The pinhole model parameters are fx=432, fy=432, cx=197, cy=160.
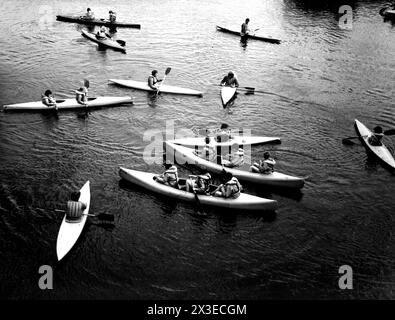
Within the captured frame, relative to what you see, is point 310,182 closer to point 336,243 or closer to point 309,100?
point 336,243

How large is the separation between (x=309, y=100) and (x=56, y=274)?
17.5m

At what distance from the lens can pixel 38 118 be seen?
21391 millimetres

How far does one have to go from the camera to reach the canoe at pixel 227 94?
24.1 meters

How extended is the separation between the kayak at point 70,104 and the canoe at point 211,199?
7.52m

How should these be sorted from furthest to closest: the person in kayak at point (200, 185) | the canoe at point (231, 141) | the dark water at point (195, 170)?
the canoe at point (231, 141), the person in kayak at point (200, 185), the dark water at point (195, 170)

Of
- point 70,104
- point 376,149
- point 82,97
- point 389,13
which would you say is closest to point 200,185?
point 376,149

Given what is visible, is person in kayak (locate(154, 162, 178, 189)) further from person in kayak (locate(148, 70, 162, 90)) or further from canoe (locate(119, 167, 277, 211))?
person in kayak (locate(148, 70, 162, 90))

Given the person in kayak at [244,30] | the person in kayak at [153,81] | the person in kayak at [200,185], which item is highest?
the person in kayak at [244,30]

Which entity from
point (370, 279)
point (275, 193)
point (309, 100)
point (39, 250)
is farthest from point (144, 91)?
point (370, 279)

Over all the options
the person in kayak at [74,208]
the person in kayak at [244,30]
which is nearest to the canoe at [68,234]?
the person in kayak at [74,208]

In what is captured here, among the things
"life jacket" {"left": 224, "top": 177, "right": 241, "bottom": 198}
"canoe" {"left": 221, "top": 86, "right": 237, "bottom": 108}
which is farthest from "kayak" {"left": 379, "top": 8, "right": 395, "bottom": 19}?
"life jacket" {"left": 224, "top": 177, "right": 241, "bottom": 198}

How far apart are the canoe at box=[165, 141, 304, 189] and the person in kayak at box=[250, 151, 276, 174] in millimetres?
159

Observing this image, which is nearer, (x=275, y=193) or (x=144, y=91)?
(x=275, y=193)

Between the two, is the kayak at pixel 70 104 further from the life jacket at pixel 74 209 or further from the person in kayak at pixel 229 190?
the person in kayak at pixel 229 190
